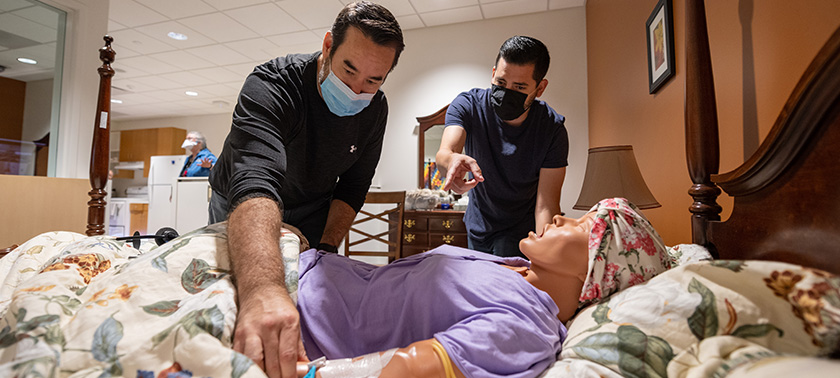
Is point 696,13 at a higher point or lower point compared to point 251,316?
higher

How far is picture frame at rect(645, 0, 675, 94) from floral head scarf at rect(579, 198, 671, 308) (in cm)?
112

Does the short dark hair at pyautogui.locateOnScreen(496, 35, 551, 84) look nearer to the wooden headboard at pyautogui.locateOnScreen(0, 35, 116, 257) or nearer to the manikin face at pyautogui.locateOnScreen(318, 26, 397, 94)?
the manikin face at pyautogui.locateOnScreen(318, 26, 397, 94)

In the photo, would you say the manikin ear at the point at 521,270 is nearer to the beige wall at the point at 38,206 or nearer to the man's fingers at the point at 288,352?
the man's fingers at the point at 288,352

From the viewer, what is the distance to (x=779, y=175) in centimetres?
85

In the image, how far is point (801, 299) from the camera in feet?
2.07

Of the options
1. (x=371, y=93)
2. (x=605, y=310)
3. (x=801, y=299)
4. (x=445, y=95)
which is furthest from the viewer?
(x=445, y=95)

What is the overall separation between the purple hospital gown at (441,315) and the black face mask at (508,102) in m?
0.92

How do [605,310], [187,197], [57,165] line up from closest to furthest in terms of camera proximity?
[605,310] → [57,165] → [187,197]

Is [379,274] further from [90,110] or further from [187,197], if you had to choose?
[187,197]

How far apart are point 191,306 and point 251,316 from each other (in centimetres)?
16

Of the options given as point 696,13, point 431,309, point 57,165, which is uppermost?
point 696,13

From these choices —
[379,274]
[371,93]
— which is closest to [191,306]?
[379,274]

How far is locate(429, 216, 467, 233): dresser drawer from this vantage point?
3479mm

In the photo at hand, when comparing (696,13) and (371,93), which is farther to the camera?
(371,93)
